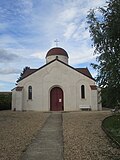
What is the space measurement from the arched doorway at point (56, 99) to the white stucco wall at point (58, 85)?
0.57 m

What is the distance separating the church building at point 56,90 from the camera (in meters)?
33.6

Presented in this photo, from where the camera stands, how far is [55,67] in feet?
113

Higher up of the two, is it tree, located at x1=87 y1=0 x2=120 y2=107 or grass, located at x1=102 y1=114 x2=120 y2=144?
tree, located at x1=87 y1=0 x2=120 y2=107

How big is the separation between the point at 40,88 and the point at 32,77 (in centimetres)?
189

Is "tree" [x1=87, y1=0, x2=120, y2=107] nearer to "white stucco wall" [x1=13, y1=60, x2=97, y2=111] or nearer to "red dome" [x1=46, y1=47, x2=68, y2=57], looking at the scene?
"white stucco wall" [x1=13, y1=60, x2=97, y2=111]

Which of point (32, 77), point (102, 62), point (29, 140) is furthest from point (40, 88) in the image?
point (29, 140)

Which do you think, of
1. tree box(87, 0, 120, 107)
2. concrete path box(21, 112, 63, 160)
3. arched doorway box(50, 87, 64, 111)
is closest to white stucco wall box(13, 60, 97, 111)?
arched doorway box(50, 87, 64, 111)

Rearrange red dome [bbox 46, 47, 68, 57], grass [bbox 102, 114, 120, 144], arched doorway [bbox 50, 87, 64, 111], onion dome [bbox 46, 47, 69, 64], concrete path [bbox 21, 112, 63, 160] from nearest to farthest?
concrete path [bbox 21, 112, 63, 160] < grass [bbox 102, 114, 120, 144] < arched doorway [bbox 50, 87, 64, 111] < onion dome [bbox 46, 47, 69, 64] < red dome [bbox 46, 47, 68, 57]

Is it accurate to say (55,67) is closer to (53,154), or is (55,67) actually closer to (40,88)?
(40,88)

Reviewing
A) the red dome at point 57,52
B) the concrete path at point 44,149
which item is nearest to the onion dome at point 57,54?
the red dome at point 57,52

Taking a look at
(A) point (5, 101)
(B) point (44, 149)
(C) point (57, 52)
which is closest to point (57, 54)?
(C) point (57, 52)

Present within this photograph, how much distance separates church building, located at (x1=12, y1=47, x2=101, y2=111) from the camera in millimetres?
33625

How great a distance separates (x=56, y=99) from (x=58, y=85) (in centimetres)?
194

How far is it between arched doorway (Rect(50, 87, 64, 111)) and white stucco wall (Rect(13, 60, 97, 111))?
0.57 meters
